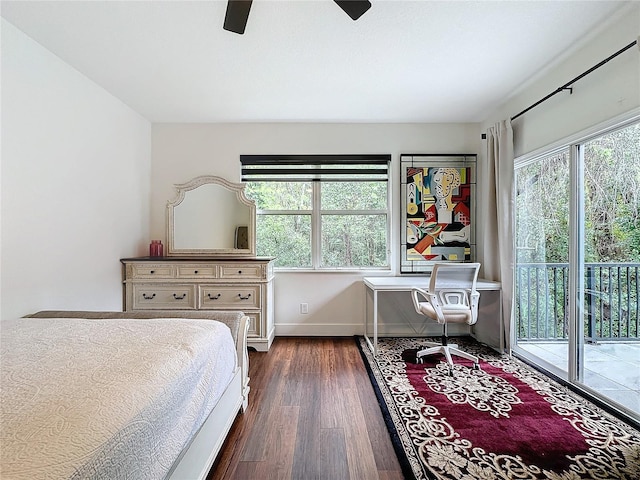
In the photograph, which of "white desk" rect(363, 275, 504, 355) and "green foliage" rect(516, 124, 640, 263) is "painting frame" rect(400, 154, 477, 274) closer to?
"white desk" rect(363, 275, 504, 355)

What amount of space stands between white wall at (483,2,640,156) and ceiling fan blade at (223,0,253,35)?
2166mm

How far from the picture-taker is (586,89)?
2211mm

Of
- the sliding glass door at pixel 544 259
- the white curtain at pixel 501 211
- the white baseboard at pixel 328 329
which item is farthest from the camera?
the white baseboard at pixel 328 329

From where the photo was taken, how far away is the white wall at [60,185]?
2.02 m

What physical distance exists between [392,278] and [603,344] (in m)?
1.81

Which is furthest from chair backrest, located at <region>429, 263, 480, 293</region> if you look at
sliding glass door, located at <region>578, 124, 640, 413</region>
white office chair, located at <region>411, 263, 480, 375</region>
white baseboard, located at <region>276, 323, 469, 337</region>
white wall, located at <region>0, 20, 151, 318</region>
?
white wall, located at <region>0, 20, 151, 318</region>

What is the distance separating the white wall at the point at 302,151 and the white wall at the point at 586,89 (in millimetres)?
950

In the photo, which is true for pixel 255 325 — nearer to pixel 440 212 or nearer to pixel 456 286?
pixel 456 286

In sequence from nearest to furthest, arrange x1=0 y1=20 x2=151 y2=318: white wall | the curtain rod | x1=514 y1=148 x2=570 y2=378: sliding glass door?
the curtain rod < x1=0 y1=20 x2=151 y2=318: white wall < x1=514 y1=148 x2=570 y2=378: sliding glass door

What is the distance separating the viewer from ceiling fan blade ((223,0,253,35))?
163cm

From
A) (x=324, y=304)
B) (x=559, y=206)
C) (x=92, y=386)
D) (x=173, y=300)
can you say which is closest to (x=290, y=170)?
(x=324, y=304)

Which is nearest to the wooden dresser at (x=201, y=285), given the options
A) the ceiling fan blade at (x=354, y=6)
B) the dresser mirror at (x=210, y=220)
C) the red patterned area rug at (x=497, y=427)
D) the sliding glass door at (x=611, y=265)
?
the dresser mirror at (x=210, y=220)

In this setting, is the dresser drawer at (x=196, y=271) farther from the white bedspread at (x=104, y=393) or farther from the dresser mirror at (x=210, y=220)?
the white bedspread at (x=104, y=393)

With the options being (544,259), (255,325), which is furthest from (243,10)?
(544,259)
